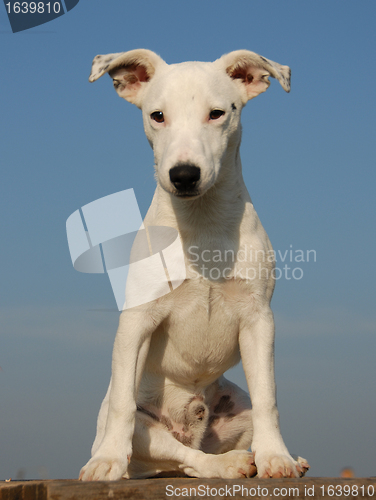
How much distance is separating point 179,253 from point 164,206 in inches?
21.0

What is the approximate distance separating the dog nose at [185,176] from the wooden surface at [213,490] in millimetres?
2251

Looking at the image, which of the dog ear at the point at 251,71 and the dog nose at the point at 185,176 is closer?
the dog nose at the point at 185,176

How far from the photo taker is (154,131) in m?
4.93

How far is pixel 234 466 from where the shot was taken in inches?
183

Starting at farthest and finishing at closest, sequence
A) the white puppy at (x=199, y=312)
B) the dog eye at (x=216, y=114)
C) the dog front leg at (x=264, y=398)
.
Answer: the dog eye at (x=216, y=114) → the white puppy at (x=199, y=312) → the dog front leg at (x=264, y=398)

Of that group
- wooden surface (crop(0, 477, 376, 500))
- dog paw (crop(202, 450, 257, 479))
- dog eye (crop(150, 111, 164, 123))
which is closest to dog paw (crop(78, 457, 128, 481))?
wooden surface (crop(0, 477, 376, 500))

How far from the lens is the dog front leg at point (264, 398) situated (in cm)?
439

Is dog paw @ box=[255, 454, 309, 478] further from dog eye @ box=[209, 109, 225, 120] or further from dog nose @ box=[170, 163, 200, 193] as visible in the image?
dog eye @ box=[209, 109, 225, 120]

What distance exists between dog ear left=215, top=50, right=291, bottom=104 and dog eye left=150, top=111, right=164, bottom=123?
103cm

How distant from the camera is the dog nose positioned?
431 centimetres

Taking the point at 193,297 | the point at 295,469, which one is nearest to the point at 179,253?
the point at 193,297

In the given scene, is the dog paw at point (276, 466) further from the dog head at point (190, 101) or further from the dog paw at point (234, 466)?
the dog head at point (190, 101)

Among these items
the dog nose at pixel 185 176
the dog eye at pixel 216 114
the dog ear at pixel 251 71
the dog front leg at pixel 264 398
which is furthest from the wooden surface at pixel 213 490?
the dog ear at pixel 251 71

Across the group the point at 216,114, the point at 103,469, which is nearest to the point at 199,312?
the point at 103,469
